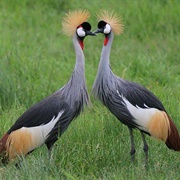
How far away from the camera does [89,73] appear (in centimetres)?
713

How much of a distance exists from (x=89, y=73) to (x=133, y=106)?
6.89ft

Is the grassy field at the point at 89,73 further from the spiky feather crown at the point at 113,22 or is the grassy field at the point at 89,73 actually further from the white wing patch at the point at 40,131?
the spiky feather crown at the point at 113,22

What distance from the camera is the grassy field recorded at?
15.6 ft

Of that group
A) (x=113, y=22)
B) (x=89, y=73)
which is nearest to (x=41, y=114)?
(x=113, y=22)

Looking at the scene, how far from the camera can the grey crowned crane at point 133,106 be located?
5.05m

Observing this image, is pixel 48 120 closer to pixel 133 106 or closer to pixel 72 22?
pixel 133 106

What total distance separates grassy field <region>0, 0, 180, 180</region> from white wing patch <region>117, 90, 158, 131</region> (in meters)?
0.19

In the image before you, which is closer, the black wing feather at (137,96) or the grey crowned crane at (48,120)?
the grey crowned crane at (48,120)

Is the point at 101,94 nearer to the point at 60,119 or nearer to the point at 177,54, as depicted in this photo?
the point at 60,119

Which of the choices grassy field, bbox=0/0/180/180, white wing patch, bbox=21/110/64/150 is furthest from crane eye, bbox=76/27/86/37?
grassy field, bbox=0/0/180/180

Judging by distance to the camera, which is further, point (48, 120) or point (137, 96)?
point (137, 96)

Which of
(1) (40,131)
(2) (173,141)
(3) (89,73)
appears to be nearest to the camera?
(1) (40,131)

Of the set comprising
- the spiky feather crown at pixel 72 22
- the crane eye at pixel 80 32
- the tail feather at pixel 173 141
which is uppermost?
the spiky feather crown at pixel 72 22

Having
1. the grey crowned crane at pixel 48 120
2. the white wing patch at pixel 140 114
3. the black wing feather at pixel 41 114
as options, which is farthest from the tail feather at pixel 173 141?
the black wing feather at pixel 41 114
